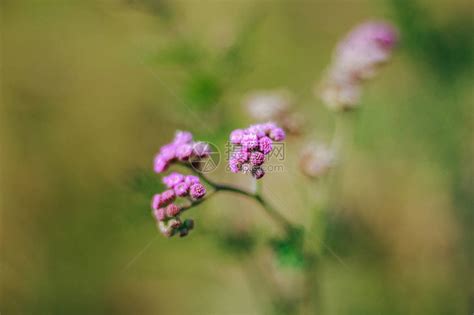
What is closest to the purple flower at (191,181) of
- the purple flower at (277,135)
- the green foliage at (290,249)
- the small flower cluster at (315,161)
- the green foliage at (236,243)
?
the purple flower at (277,135)

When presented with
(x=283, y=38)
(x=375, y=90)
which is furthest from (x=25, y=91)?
(x=375, y=90)

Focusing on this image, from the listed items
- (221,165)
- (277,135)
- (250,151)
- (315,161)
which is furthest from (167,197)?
(221,165)

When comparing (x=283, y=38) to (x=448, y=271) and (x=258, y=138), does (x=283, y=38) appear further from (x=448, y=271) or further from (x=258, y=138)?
(x=258, y=138)

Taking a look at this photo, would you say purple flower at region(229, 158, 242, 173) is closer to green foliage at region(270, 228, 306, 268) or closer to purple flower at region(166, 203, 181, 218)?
purple flower at region(166, 203, 181, 218)

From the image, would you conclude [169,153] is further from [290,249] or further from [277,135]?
[290,249]

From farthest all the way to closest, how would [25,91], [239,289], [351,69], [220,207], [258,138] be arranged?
[25,91]
[239,289]
[220,207]
[351,69]
[258,138]

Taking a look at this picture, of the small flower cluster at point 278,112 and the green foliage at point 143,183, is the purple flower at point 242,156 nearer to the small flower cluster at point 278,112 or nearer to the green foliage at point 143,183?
the green foliage at point 143,183

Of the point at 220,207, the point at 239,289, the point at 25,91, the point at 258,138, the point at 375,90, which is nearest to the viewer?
the point at 258,138
